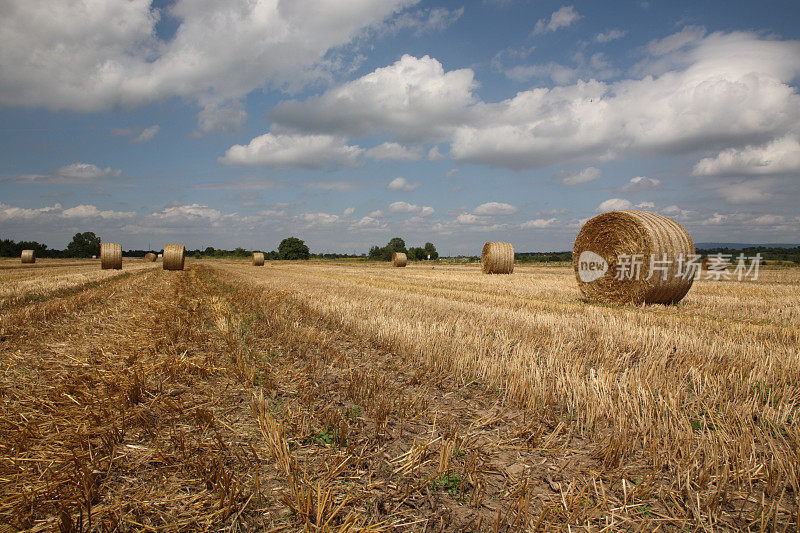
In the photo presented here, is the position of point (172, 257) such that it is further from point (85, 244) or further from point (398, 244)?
point (85, 244)

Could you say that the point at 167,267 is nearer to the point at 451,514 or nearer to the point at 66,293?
the point at 66,293

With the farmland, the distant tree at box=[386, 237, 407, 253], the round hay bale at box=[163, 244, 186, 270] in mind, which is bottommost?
the farmland

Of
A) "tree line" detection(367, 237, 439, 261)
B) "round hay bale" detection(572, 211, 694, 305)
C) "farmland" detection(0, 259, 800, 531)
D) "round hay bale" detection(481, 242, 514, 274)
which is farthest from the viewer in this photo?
"tree line" detection(367, 237, 439, 261)

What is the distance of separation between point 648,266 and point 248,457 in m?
10.5

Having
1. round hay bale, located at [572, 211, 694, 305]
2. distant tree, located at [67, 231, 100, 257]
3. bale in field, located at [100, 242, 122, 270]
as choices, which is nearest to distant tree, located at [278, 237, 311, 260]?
distant tree, located at [67, 231, 100, 257]

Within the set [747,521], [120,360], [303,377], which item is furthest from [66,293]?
[747,521]

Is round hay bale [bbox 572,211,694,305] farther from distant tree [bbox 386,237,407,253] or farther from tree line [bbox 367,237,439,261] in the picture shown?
distant tree [bbox 386,237,407,253]

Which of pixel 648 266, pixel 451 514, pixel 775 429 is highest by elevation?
pixel 648 266

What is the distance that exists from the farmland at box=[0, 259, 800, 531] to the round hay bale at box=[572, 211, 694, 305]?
4.17 m

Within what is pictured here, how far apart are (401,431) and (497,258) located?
1982 centimetres

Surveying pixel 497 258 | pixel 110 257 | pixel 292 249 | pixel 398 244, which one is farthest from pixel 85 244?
Result: pixel 497 258

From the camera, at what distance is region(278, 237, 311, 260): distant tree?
316 feet

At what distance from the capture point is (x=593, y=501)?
2.15m

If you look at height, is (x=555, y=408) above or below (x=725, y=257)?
below
